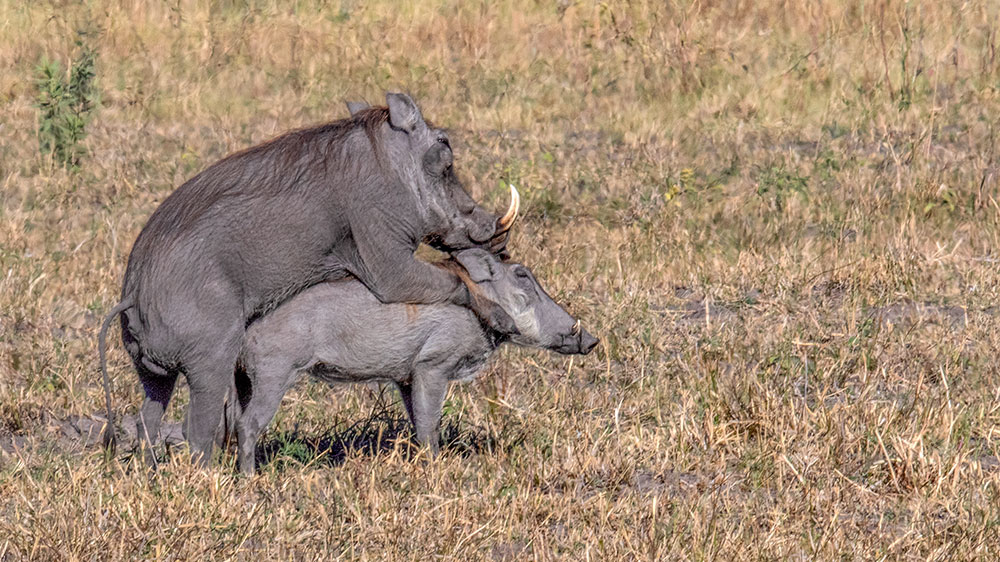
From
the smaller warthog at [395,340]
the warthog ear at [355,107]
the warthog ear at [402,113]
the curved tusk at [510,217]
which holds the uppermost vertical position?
the warthog ear at [402,113]

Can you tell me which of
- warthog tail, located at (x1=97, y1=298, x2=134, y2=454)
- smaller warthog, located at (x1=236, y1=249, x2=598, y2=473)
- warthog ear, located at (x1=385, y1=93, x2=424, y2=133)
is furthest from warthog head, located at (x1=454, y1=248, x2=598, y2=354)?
warthog tail, located at (x1=97, y1=298, x2=134, y2=454)

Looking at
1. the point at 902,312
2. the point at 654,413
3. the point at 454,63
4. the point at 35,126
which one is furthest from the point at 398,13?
the point at 654,413

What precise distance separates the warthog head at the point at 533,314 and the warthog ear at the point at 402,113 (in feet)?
1.83

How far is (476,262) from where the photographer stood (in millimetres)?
5113

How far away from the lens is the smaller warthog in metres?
4.79

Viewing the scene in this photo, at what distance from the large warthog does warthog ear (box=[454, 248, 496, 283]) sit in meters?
0.05

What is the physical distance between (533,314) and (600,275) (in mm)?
2138

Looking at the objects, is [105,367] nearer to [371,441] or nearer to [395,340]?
[395,340]

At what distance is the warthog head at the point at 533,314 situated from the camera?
520 centimetres

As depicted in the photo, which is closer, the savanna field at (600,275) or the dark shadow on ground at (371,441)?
the savanna field at (600,275)

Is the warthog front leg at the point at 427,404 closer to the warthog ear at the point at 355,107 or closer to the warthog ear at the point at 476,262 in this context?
the warthog ear at the point at 476,262

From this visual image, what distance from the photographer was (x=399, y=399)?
5.82 metres

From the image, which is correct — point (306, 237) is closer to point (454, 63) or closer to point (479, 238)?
point (479, 238)

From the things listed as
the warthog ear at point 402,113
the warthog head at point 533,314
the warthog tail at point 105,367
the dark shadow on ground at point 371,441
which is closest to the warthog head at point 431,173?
the warthog ear at point 402,113
